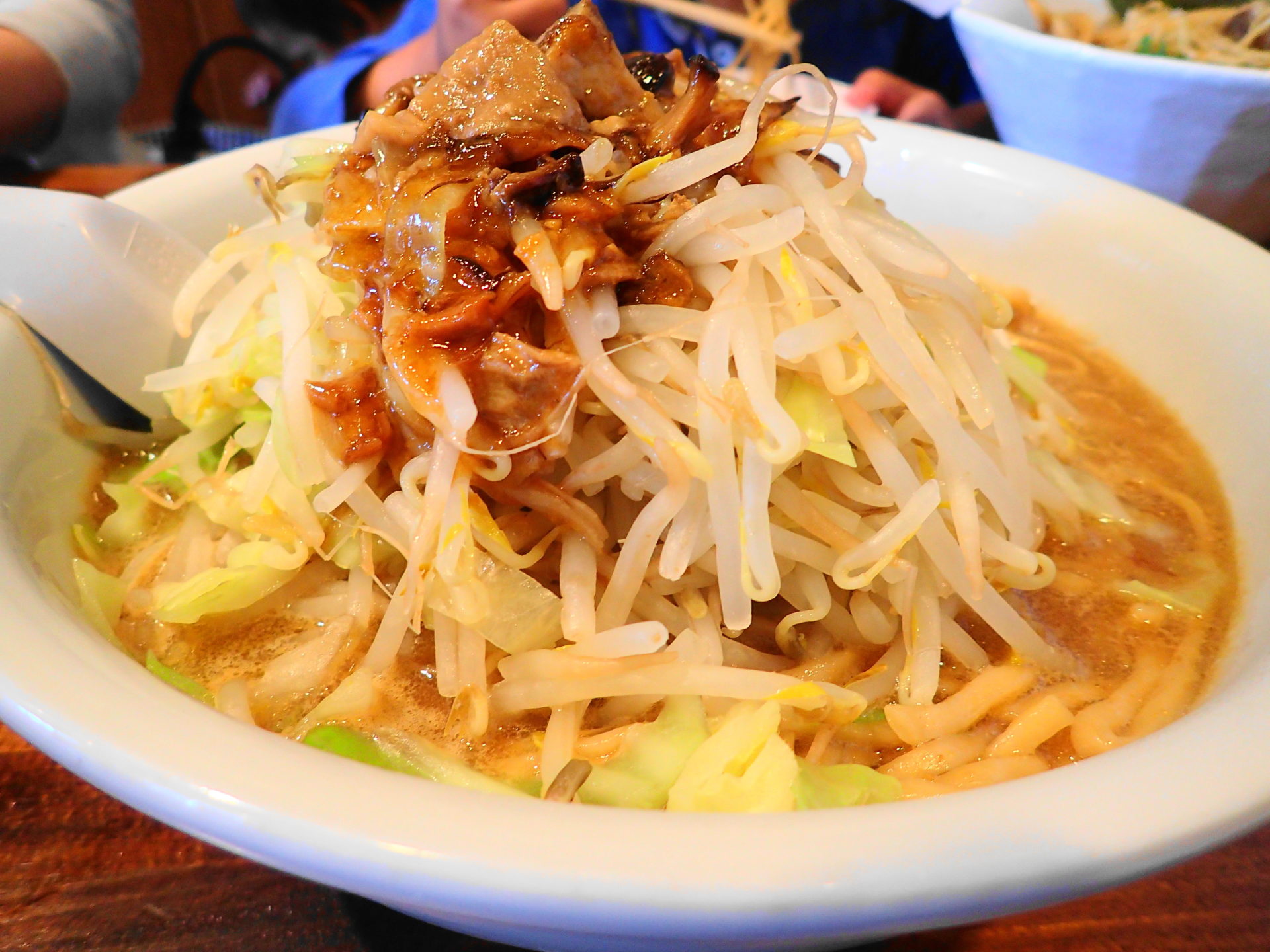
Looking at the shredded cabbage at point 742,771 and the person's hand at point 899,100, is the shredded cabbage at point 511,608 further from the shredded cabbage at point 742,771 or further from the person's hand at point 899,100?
the person's hand at point 899,100

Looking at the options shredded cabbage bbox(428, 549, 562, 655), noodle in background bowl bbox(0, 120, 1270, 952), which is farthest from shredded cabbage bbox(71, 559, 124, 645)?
shredded cabbage bbox(428, 549, 562, 655)

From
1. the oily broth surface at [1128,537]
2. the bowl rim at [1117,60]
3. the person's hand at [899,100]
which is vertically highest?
the bowl rim at [1117,60]

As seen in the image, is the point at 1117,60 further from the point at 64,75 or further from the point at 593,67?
the point at 64,75

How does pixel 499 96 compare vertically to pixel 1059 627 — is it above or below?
above

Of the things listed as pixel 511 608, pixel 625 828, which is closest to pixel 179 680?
pixel 511 608

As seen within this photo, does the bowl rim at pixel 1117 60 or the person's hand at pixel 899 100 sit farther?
the person's hand at pixel 899 100

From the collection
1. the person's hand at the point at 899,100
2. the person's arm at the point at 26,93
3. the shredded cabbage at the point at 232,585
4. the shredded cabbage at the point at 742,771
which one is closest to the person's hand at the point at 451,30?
the person's hand at the point at 899,100

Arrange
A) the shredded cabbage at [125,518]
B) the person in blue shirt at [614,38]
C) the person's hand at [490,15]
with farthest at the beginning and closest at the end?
the person in blue shirt at [614,38] → the person's hand at [490,15] → the shredded cabbage at [125,518]

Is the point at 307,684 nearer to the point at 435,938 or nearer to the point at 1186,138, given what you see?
the point at 435,938
